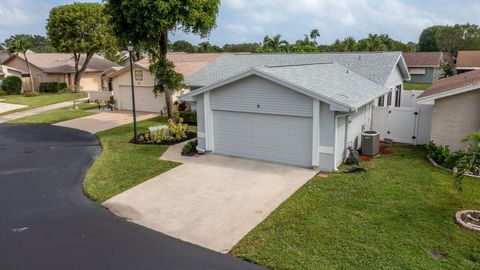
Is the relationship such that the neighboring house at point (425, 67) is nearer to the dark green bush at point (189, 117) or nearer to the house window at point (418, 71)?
the house window at point (418, 71)

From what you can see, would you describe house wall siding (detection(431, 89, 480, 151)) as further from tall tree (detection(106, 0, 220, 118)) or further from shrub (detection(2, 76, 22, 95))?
shrub (detection(2, 76, 22, 95))

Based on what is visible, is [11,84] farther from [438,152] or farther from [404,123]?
[438,152]

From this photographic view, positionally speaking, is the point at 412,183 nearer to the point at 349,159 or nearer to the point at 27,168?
the point at 349,159

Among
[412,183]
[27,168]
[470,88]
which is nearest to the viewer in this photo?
[412,183]

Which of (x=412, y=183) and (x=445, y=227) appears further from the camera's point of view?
(x=412, y=183)

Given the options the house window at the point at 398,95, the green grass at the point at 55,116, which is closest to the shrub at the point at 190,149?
the green grass at the point at 55,116

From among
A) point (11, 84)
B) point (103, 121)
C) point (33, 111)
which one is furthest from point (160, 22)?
point (11, 84)

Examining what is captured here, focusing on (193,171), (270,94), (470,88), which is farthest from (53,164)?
(470,88)
